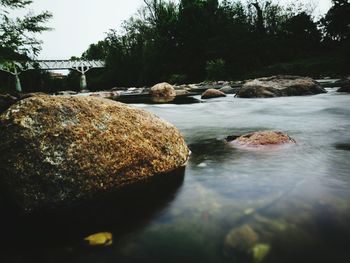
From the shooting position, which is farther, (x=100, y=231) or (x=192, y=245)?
(x=100, y=231)

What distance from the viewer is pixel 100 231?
2.15m

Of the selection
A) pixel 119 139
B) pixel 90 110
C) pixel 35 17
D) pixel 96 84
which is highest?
pixel 35 17

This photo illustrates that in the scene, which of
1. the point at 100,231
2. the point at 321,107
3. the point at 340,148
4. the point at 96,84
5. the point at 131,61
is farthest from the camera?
the point at 96,84

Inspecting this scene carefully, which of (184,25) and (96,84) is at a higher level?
(184,25)

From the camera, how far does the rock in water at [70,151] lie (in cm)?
244

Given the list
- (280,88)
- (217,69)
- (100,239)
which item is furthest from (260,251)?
(217,69)

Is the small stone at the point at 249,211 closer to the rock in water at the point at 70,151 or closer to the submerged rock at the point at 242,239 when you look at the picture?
the submerged rock at the point at 242,239

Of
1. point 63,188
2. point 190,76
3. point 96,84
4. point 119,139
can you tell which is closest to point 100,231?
point 63,188

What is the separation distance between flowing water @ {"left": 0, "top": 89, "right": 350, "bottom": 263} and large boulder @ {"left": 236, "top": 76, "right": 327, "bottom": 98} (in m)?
8.58

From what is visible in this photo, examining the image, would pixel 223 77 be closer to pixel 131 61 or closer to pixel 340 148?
pixel 131 61

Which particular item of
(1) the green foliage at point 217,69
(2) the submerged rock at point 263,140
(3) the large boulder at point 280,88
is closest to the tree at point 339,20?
(1) the green foliage at point 217,69

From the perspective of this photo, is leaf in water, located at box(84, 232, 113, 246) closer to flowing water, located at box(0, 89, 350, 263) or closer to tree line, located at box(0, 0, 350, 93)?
flowing water, located at box(0, 89, 350, 263)

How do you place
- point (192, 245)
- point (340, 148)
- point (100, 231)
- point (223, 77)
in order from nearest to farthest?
point (192, 245), point (100, 231), point (340, 148), point (223, 77)

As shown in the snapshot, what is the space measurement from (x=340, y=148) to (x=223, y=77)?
2957 centimetres
